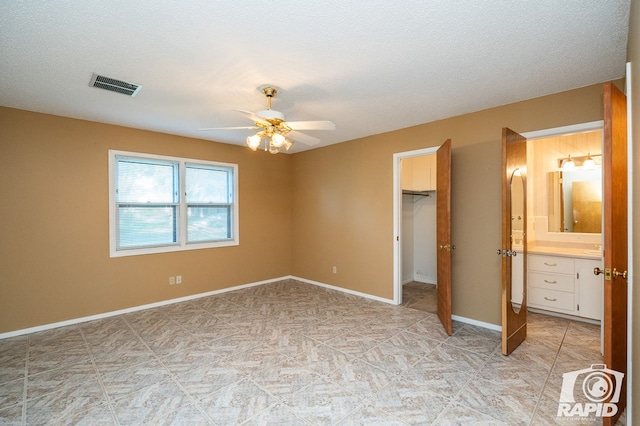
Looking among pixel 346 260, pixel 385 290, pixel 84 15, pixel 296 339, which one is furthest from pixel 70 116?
pixel 385 290

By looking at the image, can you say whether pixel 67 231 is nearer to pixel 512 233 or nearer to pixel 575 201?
pixel 512 233

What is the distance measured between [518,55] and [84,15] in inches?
118

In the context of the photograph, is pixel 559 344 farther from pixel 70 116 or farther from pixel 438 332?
pixel 70 116

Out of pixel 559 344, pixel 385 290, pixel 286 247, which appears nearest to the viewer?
pixel 559 344

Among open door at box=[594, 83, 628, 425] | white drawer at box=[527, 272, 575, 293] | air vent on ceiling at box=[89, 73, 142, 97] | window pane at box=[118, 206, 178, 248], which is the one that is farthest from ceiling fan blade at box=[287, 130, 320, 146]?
white drawer at box=[527, 272, 575, 293]

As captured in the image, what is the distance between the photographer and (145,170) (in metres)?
4.28

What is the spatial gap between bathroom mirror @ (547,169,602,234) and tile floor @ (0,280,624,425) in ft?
4.58

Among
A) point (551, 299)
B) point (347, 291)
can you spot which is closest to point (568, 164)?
point (551, 299)

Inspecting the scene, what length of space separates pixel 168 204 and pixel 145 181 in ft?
1.46

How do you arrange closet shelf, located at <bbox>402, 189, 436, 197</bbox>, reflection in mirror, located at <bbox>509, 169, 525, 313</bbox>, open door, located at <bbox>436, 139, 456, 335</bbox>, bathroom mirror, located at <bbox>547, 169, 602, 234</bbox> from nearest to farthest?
reflection in mirror, located at <bbox>509, 169, 525, 313</bbox> < open door, located at <bbox>436, 139, 456, 335</bbox> < bathroom mirror, located at <bbox>547, 169, 602, 234</bbox> < closet shelf, located at <bbox>402, 189, 436, 197</bbox>

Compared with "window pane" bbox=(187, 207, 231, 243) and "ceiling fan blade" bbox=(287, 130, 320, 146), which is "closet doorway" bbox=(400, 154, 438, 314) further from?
"window pane" bbox=(187, 207, 231, 243)

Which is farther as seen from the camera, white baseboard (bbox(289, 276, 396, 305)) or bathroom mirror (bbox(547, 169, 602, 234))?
white baseboard (bbox(289, 276, 396, 305))

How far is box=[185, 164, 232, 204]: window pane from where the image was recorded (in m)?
4.70

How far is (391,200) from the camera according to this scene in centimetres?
439
